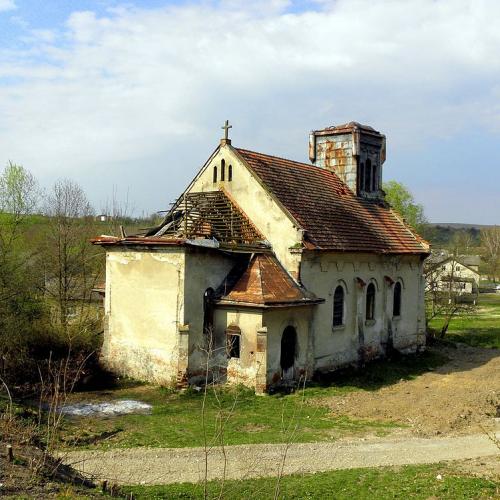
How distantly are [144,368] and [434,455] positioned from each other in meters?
11.3

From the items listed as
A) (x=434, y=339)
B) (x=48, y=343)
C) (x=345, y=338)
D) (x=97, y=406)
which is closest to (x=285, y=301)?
(x=345, y=338)

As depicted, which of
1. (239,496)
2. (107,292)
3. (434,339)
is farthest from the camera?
(434,339)

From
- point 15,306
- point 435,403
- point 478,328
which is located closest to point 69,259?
point 15,306

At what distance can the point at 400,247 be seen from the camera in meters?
27.9

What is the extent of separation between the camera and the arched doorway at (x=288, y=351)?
810 inches

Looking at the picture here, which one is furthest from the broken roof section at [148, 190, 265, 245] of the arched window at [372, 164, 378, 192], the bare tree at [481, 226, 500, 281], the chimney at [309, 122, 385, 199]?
the bare tree at [481, 226, 500, 281]

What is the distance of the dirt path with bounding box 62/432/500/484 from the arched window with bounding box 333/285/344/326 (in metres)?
9.00

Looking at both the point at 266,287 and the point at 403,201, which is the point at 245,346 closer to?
the point at 266,287

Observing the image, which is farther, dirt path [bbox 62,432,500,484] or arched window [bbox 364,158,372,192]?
arched window [bbox 364,158,372,192]

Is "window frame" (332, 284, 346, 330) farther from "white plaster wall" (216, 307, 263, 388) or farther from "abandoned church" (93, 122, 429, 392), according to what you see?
"white plaster wall" (216, 307, 263, 388)

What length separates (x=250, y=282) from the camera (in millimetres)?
20453

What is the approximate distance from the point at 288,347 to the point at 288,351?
0.15m

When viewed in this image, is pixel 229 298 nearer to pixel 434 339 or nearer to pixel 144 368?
pixel 144 368

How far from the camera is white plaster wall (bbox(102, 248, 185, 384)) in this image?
65.6 ft
